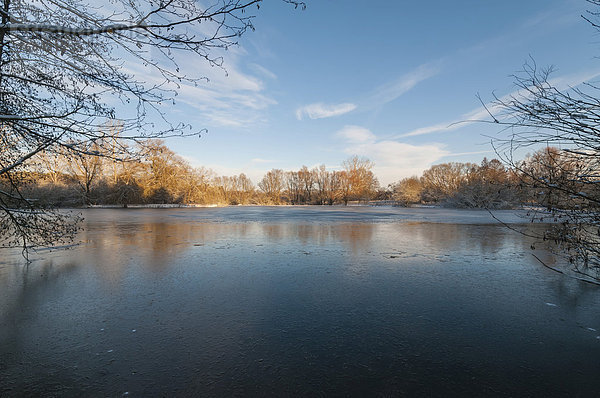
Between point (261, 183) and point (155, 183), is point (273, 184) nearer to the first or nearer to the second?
point (261, 183)

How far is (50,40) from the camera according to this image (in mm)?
2422

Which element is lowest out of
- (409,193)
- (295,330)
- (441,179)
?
(295,330)

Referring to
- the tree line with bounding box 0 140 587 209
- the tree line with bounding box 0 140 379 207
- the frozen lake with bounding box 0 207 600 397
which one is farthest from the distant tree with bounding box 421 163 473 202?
the frozen lake with bounding box 0 207 600 397

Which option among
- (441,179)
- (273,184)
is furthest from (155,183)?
(441,179)

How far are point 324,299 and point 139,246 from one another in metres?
6.13

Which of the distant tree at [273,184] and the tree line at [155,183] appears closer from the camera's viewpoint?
the tree line at [155,183]

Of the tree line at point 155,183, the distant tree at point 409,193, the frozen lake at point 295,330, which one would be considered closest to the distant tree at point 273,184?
the tree line at point 155,183

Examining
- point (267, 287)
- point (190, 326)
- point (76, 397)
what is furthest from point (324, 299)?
point (76, 397)

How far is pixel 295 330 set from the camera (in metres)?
2.81

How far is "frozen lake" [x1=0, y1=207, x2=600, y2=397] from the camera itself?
78.8 inches

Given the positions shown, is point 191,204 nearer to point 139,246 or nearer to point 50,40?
point 139,246

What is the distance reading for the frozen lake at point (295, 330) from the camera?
200 cm

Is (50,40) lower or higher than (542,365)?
higher

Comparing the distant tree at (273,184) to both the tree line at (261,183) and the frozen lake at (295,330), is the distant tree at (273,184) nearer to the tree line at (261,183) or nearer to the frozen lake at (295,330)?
the tree line at (261,183)
